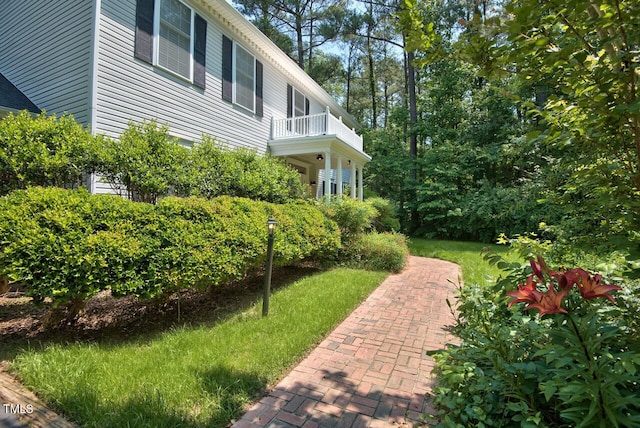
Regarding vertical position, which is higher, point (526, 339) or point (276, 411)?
point (526, 339)

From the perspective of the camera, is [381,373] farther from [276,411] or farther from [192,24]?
[192,24]

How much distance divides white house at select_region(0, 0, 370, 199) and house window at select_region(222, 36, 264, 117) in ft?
0.10

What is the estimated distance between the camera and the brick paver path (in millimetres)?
2311

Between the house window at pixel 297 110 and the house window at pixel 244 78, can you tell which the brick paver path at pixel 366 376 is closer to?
the house window at pixel 244 78

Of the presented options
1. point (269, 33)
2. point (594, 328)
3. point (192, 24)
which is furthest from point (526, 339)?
point (269, 33)

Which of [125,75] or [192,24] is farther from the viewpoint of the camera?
[192,24]

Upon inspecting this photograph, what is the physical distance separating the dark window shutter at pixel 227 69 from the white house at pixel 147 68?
28 millimetres

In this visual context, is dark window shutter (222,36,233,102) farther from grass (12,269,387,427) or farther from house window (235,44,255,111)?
grass (12,269,387,427)

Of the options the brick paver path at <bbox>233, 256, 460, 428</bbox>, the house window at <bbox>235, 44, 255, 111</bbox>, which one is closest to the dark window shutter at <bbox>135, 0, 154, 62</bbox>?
the house window at <bbox>235, 44, 255, 111</bbox>

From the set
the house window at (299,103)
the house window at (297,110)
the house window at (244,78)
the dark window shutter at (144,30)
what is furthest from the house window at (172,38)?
the house window at (299,103)

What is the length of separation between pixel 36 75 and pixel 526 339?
33.4ft

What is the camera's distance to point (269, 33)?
19.1 meters

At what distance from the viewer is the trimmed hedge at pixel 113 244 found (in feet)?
9.46

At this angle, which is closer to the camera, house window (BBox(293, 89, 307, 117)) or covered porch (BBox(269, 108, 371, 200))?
covered porch (BBox(269, 108, 371, 200))
